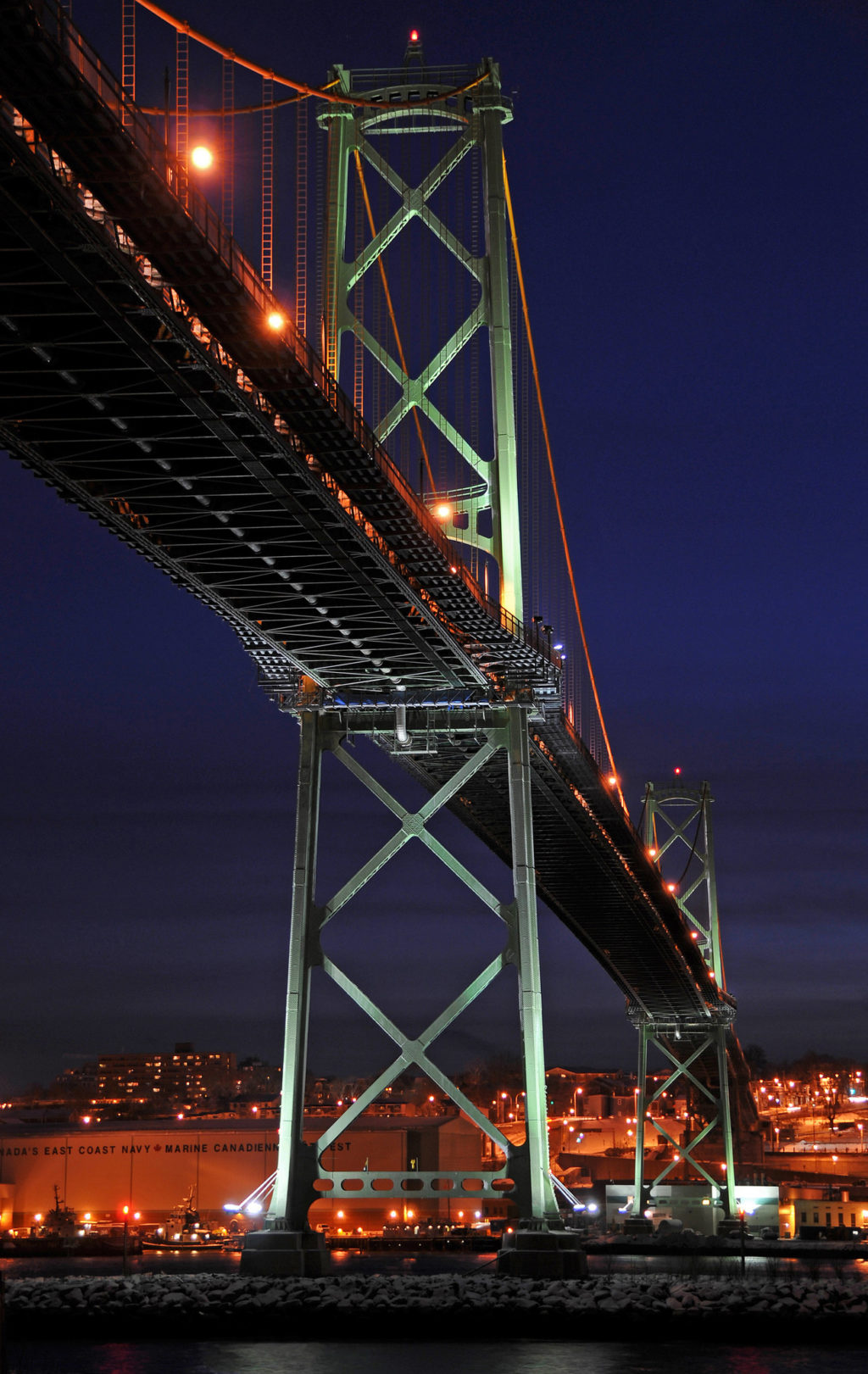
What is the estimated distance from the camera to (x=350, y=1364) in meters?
21.0

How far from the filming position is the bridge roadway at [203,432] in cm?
1455

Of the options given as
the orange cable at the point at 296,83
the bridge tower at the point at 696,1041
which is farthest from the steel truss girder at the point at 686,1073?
the orange cable at the point at 296,83

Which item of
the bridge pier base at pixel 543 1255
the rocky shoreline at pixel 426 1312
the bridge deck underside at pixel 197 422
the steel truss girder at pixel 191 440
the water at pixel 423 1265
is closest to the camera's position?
the bridge deck underside at pixel 197 422

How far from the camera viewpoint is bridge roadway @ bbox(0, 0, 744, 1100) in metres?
14.5

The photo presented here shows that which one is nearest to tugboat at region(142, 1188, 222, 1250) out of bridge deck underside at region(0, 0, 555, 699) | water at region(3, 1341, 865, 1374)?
water at region(3, 1341, 865, 1374)

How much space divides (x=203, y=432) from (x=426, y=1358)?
12004 mm

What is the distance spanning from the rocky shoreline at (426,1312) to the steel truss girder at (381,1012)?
1.47 metres

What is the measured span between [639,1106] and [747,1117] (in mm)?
25814

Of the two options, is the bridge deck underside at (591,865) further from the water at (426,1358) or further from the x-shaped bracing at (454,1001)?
the water at (426,1358)

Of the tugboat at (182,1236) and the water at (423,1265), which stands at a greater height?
the tugboat at (182,1236)

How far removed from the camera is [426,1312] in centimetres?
2477

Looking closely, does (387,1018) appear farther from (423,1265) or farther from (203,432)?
(423,1265)

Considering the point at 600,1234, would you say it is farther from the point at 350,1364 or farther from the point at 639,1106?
the point at 350,1364

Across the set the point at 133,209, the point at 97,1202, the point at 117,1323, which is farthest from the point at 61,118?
the point at 97,1202
